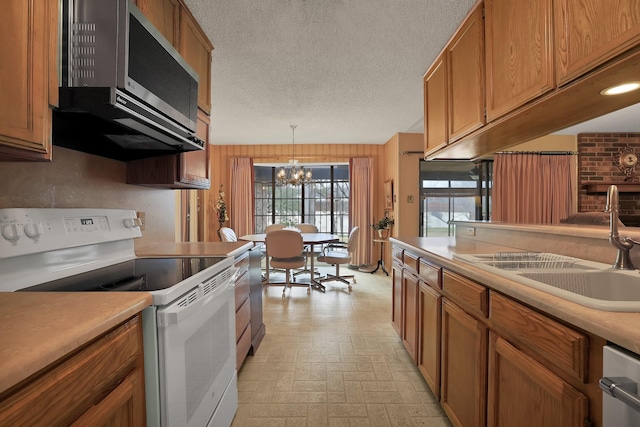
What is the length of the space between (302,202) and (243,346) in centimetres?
451

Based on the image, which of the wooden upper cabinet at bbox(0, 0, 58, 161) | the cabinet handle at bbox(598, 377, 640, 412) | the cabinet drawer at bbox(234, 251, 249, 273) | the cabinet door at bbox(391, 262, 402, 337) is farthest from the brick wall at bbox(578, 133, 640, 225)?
the wooden upper cabinet at bbox(0, 0, 58, 161)

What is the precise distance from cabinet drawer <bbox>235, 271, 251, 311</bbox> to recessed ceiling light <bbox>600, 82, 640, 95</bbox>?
206cm

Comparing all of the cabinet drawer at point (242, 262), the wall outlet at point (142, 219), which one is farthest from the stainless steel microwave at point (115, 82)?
the cabinet drawer at point (242, 262)

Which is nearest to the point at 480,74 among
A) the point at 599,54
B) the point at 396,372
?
the point at 599,54

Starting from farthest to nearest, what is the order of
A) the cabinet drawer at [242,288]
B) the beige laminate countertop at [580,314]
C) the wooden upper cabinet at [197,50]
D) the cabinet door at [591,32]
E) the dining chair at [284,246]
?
1. the dining chair at [284,246]
2. the cabinet drawer at [242,288]
3. the wooden upper cabinet at [197,50]
4. the cabinet door at [591,32]
5. the beige laminate countertop at [580,314]

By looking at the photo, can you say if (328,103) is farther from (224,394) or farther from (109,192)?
(224,394)

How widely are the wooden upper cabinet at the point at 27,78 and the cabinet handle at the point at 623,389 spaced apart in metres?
1.56

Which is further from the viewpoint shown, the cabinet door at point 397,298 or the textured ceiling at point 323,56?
the cabinet door at point 397,298

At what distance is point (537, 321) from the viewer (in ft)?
3.01

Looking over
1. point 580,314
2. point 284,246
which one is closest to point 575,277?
point 580,314

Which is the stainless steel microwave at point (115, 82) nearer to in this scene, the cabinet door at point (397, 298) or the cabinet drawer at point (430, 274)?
the cabinet drawer at point (430, 274)

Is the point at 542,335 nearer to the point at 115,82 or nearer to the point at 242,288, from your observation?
the point at 115,82

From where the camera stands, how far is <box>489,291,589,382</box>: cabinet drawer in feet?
2.55

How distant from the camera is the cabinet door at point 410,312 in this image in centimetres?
210
